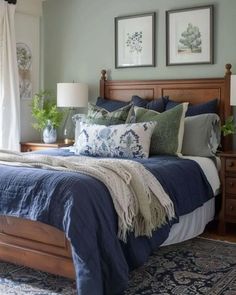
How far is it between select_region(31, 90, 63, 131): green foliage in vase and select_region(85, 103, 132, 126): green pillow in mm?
875

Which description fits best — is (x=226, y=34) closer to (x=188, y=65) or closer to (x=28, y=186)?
(x=188, y=65)

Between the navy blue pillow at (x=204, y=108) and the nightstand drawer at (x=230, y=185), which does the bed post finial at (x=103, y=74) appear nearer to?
the navy blue pillow at (x=204, y=108)

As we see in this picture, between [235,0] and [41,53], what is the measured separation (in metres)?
2.46

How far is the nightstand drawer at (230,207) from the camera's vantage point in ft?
12.6

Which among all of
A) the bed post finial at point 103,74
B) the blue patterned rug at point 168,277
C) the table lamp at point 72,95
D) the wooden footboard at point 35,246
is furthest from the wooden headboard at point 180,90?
the wooden footboard at point 35,246

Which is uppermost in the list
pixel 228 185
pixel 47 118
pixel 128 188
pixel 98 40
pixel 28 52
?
pixel 98 40

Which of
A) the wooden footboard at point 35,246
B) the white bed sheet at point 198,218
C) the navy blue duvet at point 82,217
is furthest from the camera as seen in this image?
the white bed sheet at point 198,218

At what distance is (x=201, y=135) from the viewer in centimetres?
400

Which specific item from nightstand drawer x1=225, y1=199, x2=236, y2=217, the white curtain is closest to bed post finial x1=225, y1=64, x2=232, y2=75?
nightstand drawer x1=225, y1=199, x2=236, y2=217

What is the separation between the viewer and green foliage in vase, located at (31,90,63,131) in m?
5.11

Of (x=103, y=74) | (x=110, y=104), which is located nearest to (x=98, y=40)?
(x=103, y=74)

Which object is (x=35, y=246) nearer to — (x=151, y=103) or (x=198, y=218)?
(x=198, y=218)

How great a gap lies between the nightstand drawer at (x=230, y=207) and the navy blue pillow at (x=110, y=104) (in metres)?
1.49

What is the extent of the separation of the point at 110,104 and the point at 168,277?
227cm
